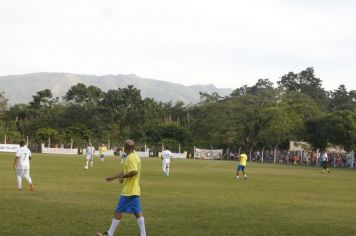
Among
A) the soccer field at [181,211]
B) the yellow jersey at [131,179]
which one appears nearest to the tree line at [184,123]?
the soccer field at [181,211]

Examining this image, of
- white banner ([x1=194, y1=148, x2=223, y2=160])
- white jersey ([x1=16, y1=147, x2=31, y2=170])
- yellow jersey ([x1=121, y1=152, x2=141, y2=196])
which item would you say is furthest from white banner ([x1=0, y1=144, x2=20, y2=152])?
yellow jersey ([x1=121, y1=152, x2=141, y2=196])

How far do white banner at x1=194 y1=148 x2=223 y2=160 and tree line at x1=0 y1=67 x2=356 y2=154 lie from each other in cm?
272

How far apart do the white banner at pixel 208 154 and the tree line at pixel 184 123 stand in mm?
2724

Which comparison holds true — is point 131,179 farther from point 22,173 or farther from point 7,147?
point 7,147

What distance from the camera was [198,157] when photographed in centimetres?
8988

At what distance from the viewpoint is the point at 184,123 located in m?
113

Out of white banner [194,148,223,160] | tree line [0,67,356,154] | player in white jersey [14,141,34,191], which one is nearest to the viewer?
player in white jersey [14,141,34,191]

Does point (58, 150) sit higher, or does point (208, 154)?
point (208, 154)

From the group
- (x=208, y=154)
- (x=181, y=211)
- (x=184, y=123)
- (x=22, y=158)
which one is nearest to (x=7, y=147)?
(x=208, y=154)

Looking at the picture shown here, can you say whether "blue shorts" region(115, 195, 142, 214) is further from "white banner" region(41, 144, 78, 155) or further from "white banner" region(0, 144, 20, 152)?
"white banner" region(41, 144, 78, 155)

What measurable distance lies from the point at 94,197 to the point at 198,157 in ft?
236

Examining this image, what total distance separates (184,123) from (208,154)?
76.0ft

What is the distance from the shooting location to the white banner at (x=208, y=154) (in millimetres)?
90162

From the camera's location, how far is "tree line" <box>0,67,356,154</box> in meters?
81.4
